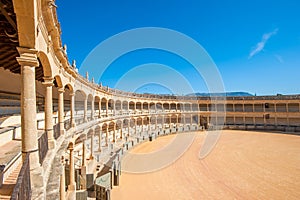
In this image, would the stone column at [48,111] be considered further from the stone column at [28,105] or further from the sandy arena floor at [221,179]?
the sandy arena floor at [221,179]

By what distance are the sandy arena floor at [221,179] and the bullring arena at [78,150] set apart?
0.20 ft

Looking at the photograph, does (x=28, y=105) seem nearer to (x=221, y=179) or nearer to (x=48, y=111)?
(x=48, y=111)

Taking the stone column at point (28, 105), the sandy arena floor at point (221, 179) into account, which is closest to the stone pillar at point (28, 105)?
the stone column at point (28, 105)

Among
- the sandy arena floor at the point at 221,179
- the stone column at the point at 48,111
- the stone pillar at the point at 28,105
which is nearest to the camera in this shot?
the stone pillar at the point at 28,105

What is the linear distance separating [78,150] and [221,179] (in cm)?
1212

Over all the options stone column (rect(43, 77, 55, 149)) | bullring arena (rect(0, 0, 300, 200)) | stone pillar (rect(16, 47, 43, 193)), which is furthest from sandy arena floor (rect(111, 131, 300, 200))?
stone pillar (rect(16, 47, 43, 193))

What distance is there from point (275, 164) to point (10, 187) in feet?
66.3

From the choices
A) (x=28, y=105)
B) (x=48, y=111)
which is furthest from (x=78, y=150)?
(x=28, y=105)

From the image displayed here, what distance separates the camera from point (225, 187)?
43.9 ft

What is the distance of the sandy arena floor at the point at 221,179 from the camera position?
1230 cm

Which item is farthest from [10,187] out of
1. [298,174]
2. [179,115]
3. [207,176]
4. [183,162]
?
[179,115]

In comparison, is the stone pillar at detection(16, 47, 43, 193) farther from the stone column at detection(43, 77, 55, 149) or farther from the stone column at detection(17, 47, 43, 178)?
the stone column at detection(43, 77, 55, 149)

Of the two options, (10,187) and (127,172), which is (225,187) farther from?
(10,187)

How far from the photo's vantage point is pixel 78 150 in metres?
18.8
